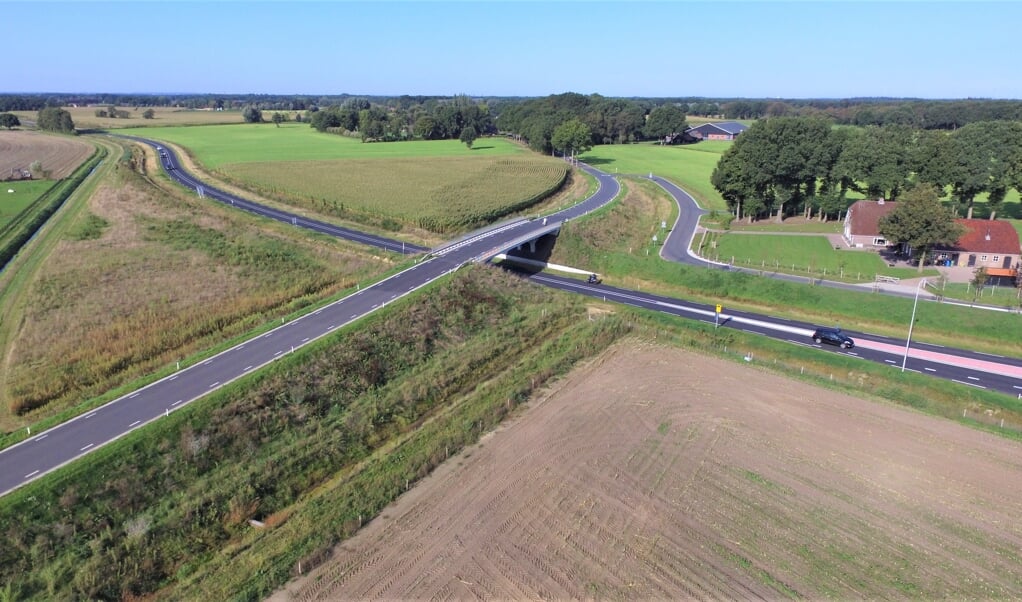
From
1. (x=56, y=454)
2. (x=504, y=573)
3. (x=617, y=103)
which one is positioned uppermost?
(x=617, y=103)

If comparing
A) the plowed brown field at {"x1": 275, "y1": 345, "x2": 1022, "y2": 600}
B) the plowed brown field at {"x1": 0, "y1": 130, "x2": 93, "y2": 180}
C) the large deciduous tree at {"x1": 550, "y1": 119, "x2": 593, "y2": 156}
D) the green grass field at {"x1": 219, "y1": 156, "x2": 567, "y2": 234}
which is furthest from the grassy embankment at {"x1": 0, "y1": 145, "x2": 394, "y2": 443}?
the large deciduous tree at {"x1": 550, "y1": 119, "x2": 593, "y2": 156}

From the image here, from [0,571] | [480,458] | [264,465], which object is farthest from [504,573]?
[0,571]

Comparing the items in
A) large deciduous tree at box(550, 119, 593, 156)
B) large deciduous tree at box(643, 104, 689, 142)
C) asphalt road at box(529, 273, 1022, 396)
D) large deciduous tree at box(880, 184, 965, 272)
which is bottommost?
asphalt road at box(529, 273, 1022, 396)

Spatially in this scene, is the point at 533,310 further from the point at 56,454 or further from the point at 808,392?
the point at 56,454

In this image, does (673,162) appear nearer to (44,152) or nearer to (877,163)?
(877,163)

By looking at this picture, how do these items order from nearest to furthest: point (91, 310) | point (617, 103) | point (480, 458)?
point (480, 458) < point (91, 310) < point (617, 103)

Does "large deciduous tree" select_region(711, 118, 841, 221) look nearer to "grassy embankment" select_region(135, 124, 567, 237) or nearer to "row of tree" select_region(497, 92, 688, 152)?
"grassy embankment" select_region(135, 124, 567, 237)

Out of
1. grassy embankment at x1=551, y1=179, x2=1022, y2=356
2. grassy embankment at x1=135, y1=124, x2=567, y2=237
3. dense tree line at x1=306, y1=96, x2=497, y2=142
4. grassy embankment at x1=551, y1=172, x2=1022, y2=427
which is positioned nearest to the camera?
grassy embankment at x1=551, y1=172, x2=1022, y2=427
